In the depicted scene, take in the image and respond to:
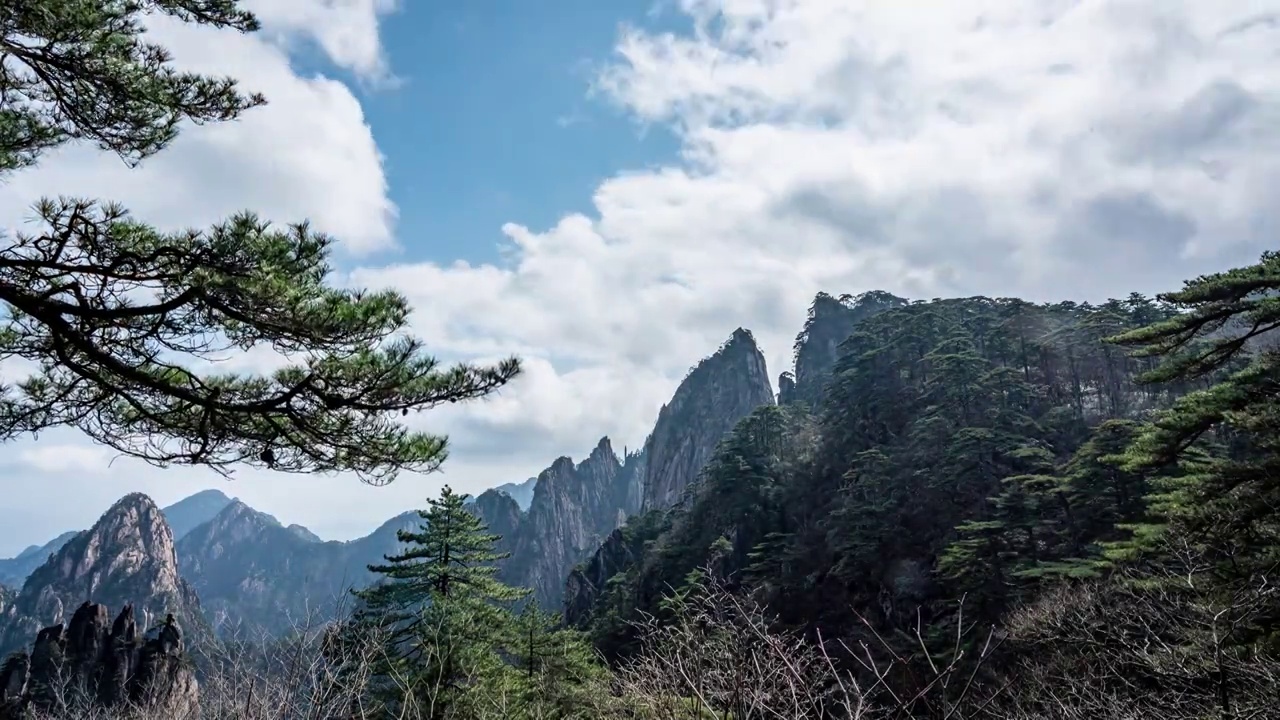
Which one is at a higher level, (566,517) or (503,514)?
(503,514)

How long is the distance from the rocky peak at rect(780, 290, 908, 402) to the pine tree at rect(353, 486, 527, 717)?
59.2 m

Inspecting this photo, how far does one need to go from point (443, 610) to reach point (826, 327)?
66.6 metres

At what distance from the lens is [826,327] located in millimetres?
73438

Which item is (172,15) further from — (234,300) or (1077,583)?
(1077,583)

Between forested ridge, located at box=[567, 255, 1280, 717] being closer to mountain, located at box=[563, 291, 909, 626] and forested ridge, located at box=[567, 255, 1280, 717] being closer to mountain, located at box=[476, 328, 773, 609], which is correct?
mountain, located at box=[563, 291, 909, 626]

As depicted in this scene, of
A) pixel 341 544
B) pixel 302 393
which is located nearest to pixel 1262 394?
pixel 302 393

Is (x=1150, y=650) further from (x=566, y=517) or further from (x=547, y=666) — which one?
(x=566, y=517)

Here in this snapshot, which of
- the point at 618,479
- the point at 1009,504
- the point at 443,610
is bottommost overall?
the point at 443,610

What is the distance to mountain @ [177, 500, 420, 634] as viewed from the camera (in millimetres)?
162250

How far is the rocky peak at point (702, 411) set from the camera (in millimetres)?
78375

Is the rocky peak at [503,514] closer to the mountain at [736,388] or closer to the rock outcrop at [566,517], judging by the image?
the rock outcrop at [566,517]

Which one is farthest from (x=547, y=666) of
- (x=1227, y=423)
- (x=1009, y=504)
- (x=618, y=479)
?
(x=618, y=479)

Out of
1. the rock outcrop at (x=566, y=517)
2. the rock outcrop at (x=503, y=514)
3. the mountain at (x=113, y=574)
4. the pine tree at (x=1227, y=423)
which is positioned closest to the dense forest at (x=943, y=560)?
the pine tree at (x=1227, y=423)

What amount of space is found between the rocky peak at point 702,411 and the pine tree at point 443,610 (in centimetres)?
6197
